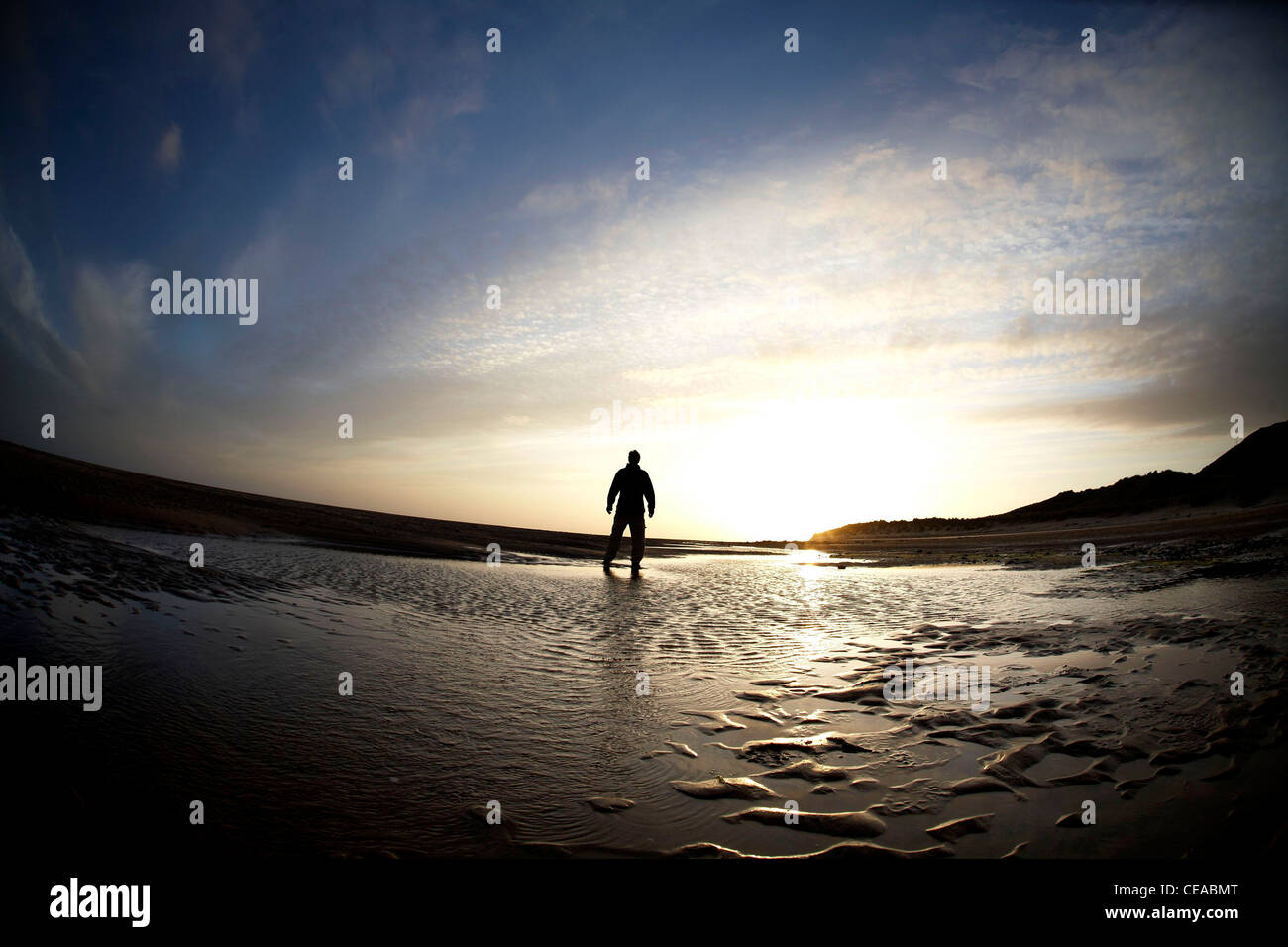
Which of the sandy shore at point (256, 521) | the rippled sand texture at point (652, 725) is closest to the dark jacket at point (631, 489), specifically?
the sandy shore at point (256, 521)

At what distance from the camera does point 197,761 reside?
2707mm

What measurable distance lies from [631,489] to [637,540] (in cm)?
159

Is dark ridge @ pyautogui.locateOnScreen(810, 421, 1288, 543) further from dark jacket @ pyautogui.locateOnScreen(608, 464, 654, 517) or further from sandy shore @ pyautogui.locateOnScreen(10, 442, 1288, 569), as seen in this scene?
dark jacket @ pyautogui.locateOnScreen(608, 464, 654, 517)

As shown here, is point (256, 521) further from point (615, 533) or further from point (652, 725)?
point (652, 725)

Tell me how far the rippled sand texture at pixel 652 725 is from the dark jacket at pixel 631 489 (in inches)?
354

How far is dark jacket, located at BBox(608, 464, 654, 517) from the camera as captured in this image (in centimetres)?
1644

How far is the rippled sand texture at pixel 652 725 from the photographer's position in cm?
237

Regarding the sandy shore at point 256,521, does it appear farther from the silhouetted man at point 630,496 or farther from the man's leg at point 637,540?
the man's leg at point 637,540

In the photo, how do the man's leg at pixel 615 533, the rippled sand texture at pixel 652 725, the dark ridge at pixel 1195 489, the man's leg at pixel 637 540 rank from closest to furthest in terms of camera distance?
the rippled sand texture at pixel 652 725 < the man's leg at pixel 637 540 < the man's leg at pixel 615 533 < the dark ridge at pixel 1195 489

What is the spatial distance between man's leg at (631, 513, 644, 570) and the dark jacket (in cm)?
19
